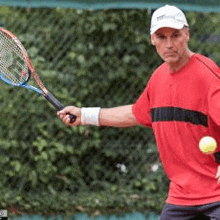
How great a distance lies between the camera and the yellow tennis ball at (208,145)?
10.7 ft

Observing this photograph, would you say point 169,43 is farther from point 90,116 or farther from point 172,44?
point 90,116

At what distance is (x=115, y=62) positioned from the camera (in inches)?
220

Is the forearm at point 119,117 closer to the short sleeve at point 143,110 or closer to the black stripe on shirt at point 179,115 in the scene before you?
the short sleeve at point 143,110

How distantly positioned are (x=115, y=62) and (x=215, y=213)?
7.72ft

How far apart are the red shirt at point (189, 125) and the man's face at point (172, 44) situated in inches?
3.0

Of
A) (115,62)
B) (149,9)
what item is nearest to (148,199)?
(115,62)

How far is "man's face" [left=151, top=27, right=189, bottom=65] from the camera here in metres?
3.42

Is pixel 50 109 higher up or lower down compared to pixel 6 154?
higher up

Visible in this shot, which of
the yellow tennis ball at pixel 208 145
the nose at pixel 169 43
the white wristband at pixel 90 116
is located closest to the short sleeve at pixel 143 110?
the white wristband at pixel 90 116

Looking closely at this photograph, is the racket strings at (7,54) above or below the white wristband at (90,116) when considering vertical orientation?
above

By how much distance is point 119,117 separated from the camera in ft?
12.9

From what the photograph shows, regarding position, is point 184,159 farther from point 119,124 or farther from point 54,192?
point 54,192

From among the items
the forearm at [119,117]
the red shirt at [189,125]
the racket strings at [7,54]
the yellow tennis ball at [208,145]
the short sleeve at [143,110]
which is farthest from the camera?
the racket strings at [7,54]

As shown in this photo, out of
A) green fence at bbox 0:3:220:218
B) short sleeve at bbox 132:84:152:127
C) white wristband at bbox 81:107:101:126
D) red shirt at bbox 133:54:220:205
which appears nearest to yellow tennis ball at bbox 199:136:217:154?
red shirt at bbox 133:54:220:205
